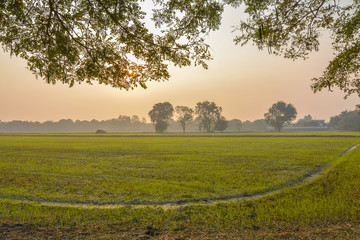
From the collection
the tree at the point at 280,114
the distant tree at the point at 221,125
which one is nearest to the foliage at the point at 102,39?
the distant tree at the point at 221,125

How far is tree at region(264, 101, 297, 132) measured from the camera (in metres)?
150

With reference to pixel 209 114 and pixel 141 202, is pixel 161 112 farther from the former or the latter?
pixel 141 202

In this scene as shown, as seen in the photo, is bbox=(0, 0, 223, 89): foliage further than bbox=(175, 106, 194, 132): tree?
No

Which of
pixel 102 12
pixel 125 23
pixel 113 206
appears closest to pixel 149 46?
pixel 125 23

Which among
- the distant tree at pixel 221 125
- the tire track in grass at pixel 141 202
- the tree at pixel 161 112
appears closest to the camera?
the tire track in grass at pixel 141 202

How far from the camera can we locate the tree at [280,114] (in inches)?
5920

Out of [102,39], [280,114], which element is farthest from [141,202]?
[280,114]

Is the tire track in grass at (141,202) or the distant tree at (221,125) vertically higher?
the distant tree at (221,125)

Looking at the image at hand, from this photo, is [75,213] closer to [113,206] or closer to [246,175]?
[113,206]

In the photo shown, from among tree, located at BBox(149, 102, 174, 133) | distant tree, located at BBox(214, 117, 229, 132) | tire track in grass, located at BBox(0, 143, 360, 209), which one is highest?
tree, located at BBox(149, 102, 174, 133)

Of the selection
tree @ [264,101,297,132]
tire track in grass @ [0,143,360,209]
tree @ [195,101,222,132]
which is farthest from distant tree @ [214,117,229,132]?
tire track in grass @ [0,143,360,209]

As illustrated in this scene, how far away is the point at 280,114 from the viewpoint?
499ft

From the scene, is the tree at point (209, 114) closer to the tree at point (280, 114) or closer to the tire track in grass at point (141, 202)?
the tree at point (280, 114)

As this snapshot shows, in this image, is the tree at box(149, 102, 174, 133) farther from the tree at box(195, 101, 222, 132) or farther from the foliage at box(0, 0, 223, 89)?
the foliage at box(0, 0, 223, 89)
